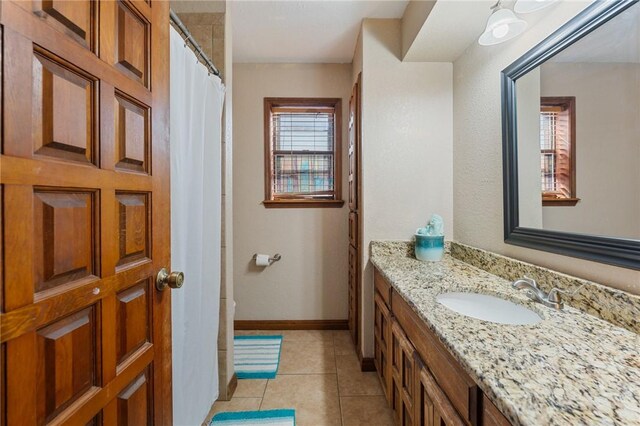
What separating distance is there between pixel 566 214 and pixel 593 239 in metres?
0.16

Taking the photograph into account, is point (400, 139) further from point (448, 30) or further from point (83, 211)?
point (83, 211)

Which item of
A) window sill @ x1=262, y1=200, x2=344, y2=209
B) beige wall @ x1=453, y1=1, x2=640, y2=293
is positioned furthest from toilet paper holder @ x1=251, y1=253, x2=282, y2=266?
beige wall @ x1=453, y1=1, x2=640, y2=293

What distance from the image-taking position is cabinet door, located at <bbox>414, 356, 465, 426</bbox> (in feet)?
2.55

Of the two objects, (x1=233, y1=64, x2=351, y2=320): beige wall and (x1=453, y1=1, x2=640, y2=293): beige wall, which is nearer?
(x1=453, y1=1, x2=640, y2=293): beige wall

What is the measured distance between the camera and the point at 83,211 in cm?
60

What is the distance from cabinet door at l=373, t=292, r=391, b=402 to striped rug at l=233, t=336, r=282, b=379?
0.74 meters

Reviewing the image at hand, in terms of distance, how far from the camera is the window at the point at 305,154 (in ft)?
8.66

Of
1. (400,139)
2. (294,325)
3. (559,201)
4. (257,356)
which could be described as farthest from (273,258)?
(559,201)

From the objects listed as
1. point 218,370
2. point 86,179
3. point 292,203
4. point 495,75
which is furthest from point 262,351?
point 495,75

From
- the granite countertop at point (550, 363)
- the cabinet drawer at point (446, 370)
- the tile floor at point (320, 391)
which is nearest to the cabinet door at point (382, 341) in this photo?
the tile floor at point (320, 391)

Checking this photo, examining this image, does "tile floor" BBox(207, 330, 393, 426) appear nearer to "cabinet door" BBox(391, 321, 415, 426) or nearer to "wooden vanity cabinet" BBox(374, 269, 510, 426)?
"wooden vanity cabinet" BBox(374, 269, 510, 426)

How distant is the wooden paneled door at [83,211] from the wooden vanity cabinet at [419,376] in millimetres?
869

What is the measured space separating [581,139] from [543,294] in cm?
58

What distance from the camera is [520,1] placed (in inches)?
42.5
